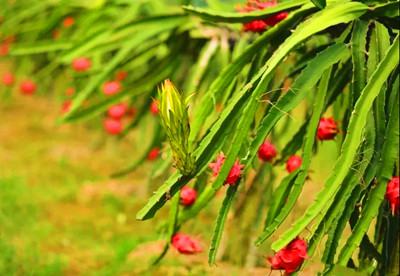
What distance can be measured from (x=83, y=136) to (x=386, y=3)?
5541 mm

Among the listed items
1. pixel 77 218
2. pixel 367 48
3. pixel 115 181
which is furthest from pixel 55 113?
pixel 367 48

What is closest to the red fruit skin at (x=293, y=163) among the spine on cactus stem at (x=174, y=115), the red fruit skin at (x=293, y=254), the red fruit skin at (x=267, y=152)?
the red fruit skin at (x=267, y=152)

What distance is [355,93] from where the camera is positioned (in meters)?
2.08

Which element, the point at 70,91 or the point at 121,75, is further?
the point at 70,91

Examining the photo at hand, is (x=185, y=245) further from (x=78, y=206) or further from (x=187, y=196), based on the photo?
(x=78, y=206)

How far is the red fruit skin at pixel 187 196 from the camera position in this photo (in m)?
2.57

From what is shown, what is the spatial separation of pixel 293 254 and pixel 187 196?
75 centimetres

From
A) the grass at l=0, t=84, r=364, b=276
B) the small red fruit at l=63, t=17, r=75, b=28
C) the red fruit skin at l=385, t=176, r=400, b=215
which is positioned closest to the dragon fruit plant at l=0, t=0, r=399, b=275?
the red fruit skin at l=385, t=176, r=400, b=215

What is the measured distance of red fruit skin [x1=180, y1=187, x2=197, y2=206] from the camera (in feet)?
8.45

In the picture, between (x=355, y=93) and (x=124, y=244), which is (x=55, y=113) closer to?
(x=124, y=244)

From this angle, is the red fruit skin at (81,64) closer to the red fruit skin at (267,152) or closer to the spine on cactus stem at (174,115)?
the red fruit skin at (267,152)

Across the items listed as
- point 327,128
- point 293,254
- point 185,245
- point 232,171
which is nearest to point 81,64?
point 185,245

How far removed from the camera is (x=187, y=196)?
2.58 meters

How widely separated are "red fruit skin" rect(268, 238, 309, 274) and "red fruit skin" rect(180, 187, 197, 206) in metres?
0.69
